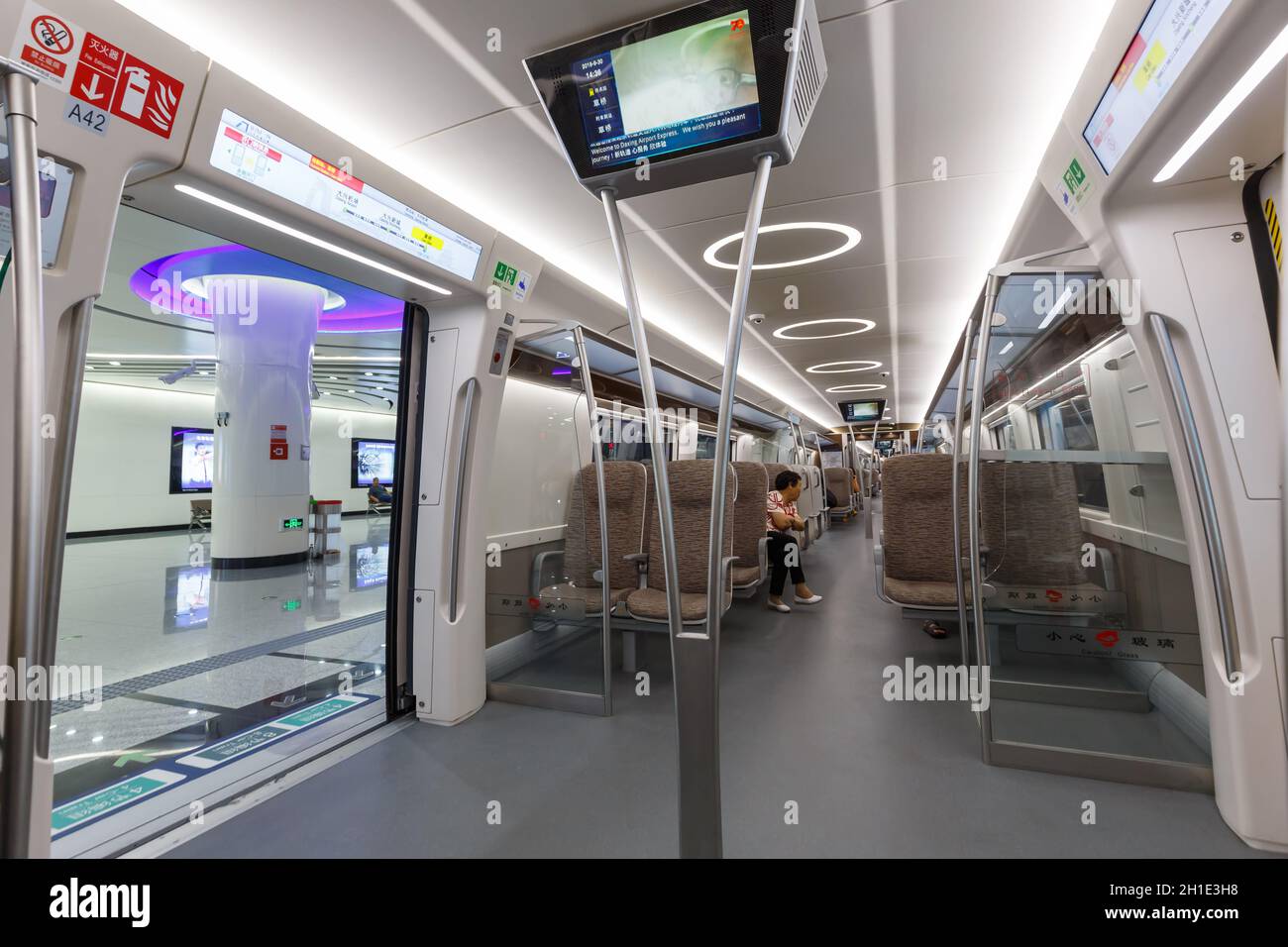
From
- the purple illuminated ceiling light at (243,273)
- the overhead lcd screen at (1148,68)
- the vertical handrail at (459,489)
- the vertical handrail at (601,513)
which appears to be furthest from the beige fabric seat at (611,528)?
the purple illuminated ceiling light at (243,273)

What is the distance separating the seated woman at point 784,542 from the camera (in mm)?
5910

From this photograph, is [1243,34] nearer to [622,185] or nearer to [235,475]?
[622,185]

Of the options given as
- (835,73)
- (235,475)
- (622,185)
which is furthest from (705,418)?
(622,185)

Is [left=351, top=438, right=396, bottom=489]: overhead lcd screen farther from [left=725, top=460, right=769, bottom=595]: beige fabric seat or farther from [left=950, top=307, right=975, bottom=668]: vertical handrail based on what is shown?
[left=950, top=307, right=975, bottom=668]: vertical handrail

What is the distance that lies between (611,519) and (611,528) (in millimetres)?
80

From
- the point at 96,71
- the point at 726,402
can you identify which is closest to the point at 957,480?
the point at 726,402

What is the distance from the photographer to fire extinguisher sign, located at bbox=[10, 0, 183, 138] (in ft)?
4.93

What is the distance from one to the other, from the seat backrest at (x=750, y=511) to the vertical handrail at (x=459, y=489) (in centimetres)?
259

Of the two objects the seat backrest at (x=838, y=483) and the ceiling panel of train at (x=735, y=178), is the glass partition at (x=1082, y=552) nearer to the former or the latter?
the ceiling panel of train at (x=735, y=178)

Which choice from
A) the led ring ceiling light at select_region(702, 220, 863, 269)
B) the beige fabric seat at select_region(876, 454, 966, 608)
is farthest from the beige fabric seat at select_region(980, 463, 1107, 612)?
the led ring ceiling light at select_region(702, 220, 863, 269)

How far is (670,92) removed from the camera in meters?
1.62

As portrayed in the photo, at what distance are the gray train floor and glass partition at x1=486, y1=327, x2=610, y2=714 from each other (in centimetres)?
47
